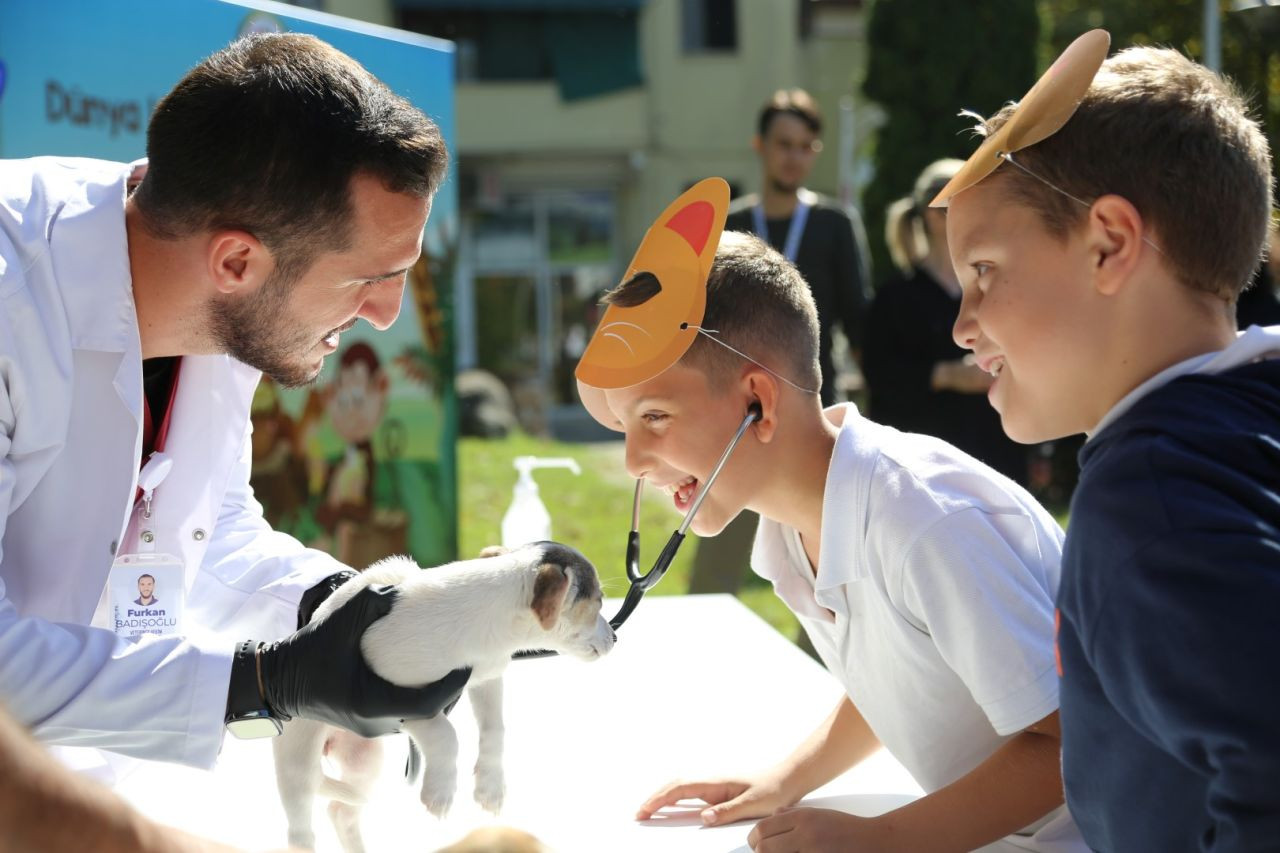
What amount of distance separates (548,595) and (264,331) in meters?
0.74

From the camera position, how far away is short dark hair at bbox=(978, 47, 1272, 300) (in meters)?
1.05

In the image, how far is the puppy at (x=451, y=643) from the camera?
1.21 metres

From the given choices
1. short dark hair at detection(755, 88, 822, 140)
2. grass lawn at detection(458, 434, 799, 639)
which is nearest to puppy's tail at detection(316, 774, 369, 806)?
short dark hair at detection(755, 88, 822, 140)

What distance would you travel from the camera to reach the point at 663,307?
62.5 inches

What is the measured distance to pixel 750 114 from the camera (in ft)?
56.5

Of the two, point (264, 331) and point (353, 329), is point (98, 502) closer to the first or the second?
point (264, 331)

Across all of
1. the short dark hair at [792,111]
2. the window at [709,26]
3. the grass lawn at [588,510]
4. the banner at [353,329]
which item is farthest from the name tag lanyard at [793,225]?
the window at [709,26]

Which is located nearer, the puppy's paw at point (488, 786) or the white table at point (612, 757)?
the puppy's paw at point (488, 786)

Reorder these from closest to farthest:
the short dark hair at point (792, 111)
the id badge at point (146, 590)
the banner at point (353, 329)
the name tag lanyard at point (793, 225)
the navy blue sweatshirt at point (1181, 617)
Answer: the navy blue sweatshirt at point (1181, 617) < the id badge at point (146, 590) < the banner at point (353, 329) < the name tag lanyard at point (793, 225) < the short dark hair at point (792, 111)

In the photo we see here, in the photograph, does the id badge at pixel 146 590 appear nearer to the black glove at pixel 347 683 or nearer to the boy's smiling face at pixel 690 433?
the black glove at pixel 347 683

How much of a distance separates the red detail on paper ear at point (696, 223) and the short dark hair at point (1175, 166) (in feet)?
1.64

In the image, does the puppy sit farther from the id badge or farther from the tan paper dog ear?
the tan paper dog ear

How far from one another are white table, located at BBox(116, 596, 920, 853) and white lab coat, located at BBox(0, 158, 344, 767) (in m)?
0.23

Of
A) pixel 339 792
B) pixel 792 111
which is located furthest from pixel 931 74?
pixel 339 792
